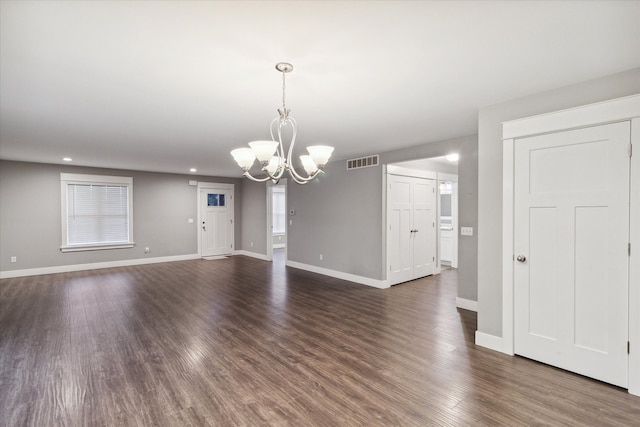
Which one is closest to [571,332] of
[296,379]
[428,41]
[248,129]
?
[296,379]

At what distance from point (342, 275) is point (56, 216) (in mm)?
6646

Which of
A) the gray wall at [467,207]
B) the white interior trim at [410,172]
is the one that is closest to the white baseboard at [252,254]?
the white interior trim at [410,172]

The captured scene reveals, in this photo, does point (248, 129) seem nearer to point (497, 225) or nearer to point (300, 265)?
point (497, 225)

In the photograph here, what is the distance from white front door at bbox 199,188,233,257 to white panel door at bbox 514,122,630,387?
821 cm

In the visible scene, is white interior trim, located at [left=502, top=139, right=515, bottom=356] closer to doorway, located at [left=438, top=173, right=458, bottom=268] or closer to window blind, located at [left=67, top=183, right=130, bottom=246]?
doorway, located at [left=438, top=173, right=458, bottom=268]

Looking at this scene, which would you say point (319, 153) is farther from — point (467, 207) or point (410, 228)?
Result: point (410, 228)

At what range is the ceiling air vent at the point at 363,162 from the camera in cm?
564

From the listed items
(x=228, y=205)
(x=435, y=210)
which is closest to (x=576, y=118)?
(x=435, y=210)

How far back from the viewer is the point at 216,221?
9398 mm

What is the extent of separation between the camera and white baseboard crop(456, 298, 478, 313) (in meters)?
4.36

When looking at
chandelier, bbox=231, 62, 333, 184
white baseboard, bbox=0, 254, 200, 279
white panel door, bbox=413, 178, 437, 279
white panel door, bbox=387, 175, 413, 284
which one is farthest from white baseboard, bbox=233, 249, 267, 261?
chandelier, bbox=231, 62, 333, 184

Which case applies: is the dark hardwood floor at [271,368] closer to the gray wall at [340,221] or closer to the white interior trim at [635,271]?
the white interior trim at [635,271]

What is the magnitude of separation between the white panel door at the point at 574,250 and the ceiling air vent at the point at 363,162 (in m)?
2.86

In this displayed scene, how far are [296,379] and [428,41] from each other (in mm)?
2747
